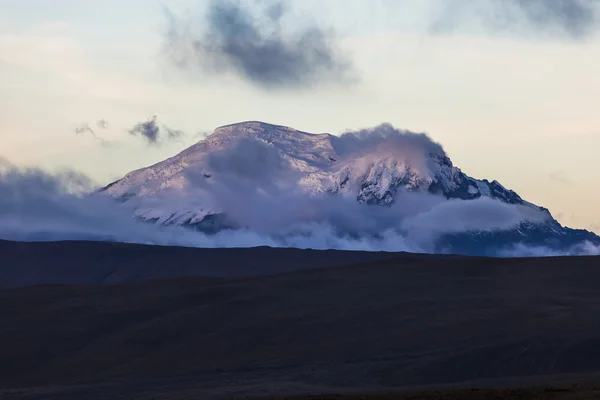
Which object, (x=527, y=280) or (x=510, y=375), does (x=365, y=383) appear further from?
(x=527, y=280)

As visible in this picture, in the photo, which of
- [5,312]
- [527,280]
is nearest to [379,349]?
[527,280]

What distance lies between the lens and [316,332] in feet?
309

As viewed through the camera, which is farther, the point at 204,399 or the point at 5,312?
the point at 5,312

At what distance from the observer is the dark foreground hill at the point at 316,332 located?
72188mm

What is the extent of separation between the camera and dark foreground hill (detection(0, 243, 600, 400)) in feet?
237

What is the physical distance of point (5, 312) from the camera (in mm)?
115312

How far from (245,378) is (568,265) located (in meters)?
53.0

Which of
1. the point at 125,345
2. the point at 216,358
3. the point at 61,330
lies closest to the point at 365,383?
the point at 216,358

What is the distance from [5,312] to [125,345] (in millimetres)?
23179

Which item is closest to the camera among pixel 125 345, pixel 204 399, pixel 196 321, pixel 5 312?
pixel 204 399

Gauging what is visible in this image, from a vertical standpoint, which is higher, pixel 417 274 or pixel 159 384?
pixel 417 274

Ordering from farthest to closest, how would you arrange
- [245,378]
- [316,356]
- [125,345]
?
[125,345] < [316,356] < [245,378]

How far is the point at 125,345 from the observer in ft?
316

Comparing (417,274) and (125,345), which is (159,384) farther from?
(417,274)
